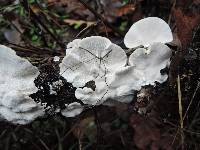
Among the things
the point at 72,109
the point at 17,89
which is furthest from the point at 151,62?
the point at 17,89

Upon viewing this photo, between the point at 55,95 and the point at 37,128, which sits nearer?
the point at 55,95

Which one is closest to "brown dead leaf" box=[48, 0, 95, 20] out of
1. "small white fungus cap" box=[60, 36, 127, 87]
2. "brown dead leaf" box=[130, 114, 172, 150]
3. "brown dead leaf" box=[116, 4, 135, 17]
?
"brown dead leaf" box=[116, 4, 135, 17]

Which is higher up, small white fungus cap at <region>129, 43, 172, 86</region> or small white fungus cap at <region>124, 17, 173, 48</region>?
small white fungus cap at <region>124, 17, 173, 48</region>

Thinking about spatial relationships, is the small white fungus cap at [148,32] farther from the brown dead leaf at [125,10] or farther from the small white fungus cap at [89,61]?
the brown dead leaf at [125,10]

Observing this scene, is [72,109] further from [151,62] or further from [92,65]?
[151,62]

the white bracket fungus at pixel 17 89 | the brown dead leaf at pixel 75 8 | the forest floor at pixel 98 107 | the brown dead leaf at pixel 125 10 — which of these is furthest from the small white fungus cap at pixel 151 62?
the brown dead leaf at pixel 125 10

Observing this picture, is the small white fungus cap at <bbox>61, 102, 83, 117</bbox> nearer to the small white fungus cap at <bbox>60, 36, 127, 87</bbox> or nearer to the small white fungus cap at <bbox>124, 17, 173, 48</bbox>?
the small white fungus cap at <bbox>60, 36, 127, 87</bbox>

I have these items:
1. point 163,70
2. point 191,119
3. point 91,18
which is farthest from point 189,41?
point 91,18

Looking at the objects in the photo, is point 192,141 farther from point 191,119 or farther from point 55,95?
point 55,95
